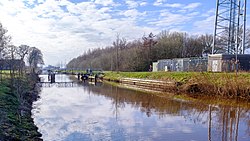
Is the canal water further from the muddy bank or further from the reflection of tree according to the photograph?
the muddy bank

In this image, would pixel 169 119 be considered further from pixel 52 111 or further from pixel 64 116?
pixel 52 111

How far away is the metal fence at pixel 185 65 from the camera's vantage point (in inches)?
1204

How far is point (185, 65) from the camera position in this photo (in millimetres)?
33750

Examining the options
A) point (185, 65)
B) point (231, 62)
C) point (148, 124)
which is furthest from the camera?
point (185, 65)

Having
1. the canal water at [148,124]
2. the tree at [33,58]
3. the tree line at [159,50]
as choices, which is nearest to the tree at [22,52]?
the tree at [33,58]

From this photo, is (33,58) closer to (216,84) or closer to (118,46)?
(118,46)

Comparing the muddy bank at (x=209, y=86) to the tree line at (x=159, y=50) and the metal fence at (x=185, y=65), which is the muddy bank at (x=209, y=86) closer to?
the metal fence at (x=185, y=65)

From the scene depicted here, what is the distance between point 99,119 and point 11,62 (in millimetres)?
5238

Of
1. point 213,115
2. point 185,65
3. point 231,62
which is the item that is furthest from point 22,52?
point 213,115

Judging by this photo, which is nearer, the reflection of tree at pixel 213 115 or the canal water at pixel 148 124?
the canal water at pixel 148 124

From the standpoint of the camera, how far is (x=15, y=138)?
674cm

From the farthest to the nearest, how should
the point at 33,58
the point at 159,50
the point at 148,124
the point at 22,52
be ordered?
1. the point at 33,58
2. the point at 159,50
3. the point at 22,52
4. the point at 148,124

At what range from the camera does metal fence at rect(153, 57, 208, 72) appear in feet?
100

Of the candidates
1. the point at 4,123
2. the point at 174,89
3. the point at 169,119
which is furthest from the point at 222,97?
the point at 4,123
